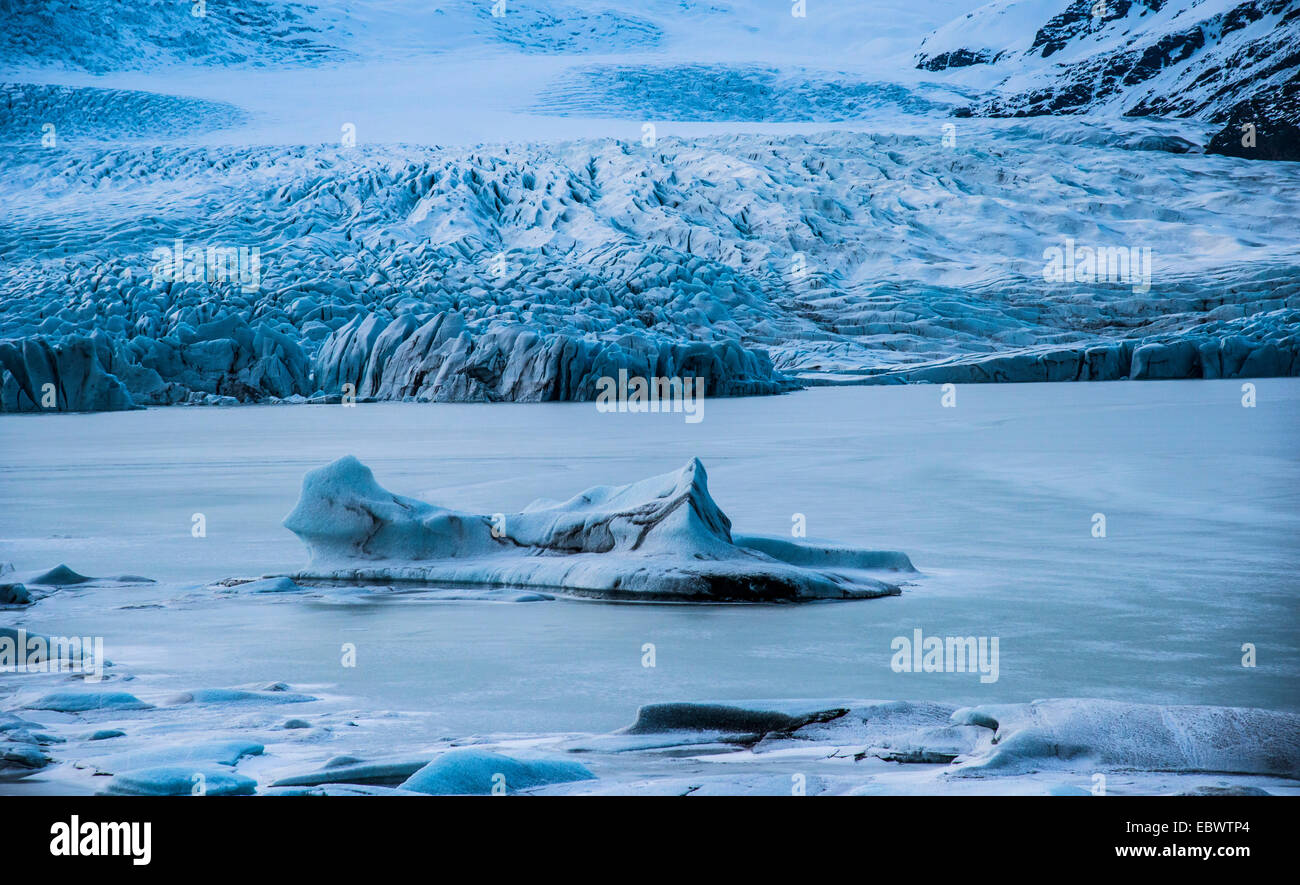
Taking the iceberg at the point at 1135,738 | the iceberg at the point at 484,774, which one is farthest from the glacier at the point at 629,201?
the iceberg at the point at 484,774

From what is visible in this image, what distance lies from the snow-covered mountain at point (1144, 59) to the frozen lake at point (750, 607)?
44892mm

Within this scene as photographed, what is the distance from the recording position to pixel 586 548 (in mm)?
4562

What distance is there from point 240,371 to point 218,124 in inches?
1349

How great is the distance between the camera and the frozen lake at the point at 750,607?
9.96 feet

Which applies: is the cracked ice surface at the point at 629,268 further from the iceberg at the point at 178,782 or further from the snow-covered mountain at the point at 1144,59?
the iceberg at the point at 178,782

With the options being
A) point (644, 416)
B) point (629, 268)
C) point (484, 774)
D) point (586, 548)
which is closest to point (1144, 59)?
point (629, 268)

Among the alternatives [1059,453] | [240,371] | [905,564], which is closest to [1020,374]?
[240,371]

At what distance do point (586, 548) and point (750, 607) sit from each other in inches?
30.1

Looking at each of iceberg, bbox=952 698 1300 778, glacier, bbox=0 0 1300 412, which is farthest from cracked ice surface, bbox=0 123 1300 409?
iceberg, bbox=952 698 1300 778

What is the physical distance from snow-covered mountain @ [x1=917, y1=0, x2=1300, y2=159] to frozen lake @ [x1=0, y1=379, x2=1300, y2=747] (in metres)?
44.9

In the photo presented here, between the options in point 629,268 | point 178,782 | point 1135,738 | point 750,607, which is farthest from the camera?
point 629,268

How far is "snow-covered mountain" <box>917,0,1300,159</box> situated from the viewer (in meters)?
50.7

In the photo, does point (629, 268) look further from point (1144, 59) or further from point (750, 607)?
point (1144, 59)
